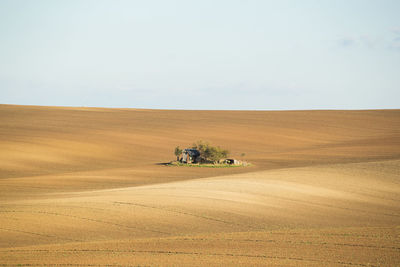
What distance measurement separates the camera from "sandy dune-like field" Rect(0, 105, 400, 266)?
16.0 metres

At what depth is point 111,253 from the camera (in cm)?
1606

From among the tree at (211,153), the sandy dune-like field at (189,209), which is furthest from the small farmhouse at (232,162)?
the sandy dune-like field at (189,209)

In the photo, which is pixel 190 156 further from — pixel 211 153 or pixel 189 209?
pixel 189 209

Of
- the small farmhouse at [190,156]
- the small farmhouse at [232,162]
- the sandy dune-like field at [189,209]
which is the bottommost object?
the sandy dune-like field at [189,209]

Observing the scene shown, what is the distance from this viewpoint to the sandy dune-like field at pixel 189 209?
16047 mm

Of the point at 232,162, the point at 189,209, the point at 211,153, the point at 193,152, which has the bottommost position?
the point at 189,209

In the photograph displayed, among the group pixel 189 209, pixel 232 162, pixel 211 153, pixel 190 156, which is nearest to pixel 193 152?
pixel 190 156

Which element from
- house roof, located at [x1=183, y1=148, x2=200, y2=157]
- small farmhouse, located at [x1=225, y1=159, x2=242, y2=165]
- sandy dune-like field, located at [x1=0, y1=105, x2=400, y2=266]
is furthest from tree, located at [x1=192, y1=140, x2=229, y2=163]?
sandy dune-like field, located at [x1=0, y1=105, x2=400, y2=266]

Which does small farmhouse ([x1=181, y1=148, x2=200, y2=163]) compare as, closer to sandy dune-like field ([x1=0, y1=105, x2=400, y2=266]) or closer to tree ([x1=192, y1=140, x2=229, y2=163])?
tree ([x1=192, y1=140, x2=229, y2=163])

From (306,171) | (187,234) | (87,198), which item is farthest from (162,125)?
(187,234)

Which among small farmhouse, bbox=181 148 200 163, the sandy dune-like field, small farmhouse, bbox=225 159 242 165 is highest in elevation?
small farmhouse, bbox=181 148 200 163

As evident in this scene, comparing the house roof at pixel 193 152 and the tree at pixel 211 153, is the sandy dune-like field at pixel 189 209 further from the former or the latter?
the tree at pixel 211 153

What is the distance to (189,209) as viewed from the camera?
2434 cm

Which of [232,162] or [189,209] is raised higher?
[232,162]
